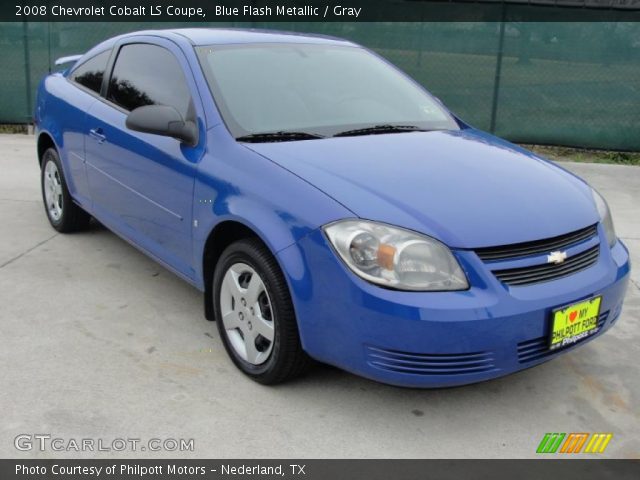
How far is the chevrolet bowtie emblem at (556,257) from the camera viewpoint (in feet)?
9.32

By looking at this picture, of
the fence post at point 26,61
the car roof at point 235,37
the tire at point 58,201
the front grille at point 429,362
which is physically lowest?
the tire at point 58,201

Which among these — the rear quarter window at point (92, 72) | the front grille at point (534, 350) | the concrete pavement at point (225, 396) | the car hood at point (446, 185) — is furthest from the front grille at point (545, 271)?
the rear quarter window at point (92, 72)

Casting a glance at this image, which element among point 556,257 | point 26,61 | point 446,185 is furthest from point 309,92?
point 26,61

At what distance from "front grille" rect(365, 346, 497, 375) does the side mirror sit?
1490 millimetres

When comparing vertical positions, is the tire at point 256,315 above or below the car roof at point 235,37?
below

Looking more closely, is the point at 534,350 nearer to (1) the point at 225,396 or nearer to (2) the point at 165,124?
(1) the point at 225,396

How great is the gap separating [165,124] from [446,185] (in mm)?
1428

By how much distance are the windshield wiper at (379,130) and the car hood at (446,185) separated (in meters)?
0.07

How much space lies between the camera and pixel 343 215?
8.98 ft

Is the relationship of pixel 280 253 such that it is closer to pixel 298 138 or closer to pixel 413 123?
pixel 298 138

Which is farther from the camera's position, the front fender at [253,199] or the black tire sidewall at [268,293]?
the black tire sidewall at [268,293]

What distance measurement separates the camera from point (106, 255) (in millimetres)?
4969

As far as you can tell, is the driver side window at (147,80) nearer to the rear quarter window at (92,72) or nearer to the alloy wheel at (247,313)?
the rear quarter window at (92,72)
